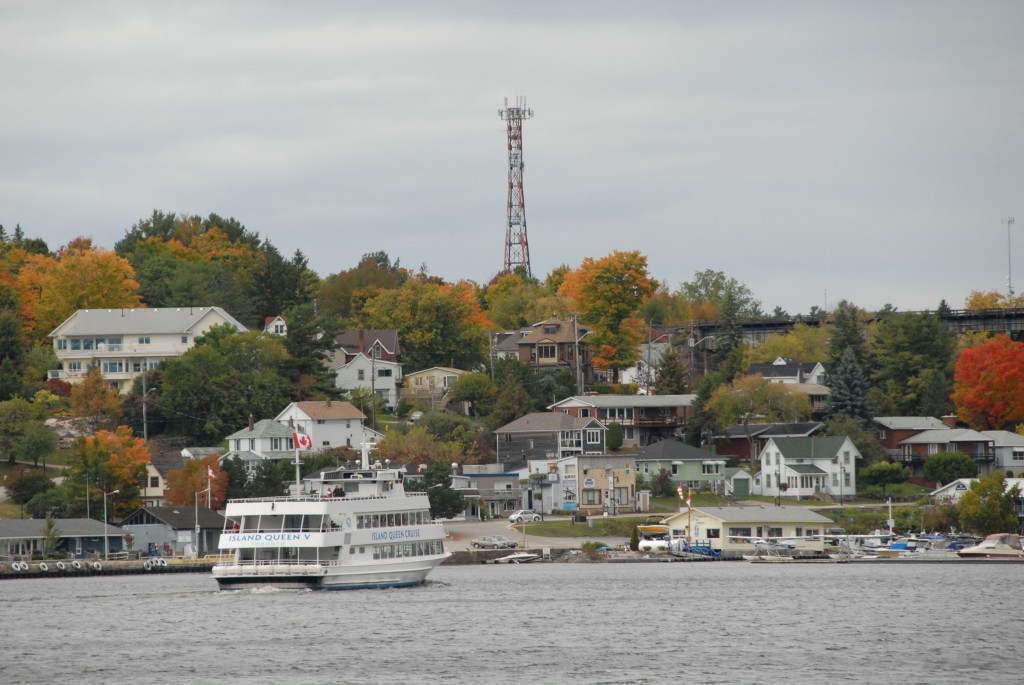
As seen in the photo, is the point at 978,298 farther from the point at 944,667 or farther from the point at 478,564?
the point at 944,667

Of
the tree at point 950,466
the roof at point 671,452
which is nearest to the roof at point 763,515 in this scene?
the roof at point 671,452

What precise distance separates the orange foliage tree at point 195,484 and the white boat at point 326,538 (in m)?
35.2

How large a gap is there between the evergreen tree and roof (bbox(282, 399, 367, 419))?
40766mm

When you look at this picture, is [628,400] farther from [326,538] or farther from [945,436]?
[326,538]

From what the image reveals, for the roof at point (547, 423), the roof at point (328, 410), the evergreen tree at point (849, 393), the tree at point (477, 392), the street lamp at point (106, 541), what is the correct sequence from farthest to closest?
the tree at point (477, 392)
the evergreen tree at point (849, 393)
the roof at point (547, 423)
the roof at point (328, 410)
the street lamp at point (106, 541)

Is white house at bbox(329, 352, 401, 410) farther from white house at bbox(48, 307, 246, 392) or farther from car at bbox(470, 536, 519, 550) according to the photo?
car at bbox(470, 536, 519, 550)

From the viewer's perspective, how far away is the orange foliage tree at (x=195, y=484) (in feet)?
384

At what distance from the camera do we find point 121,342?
5684 inches

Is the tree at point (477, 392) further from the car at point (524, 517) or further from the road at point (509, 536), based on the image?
the road at point (509, 536)

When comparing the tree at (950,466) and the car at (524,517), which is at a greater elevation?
the tree at (950,466)

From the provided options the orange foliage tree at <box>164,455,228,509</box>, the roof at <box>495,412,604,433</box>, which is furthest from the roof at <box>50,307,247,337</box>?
the roof at <box>495,412,604,433</box>

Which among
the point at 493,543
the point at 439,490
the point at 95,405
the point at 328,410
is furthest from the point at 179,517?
the point at 493,543

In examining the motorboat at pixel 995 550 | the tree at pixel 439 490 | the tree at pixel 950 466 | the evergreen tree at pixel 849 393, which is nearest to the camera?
the motorboat at pixel 995 550

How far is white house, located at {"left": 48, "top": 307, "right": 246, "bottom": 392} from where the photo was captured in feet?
470
